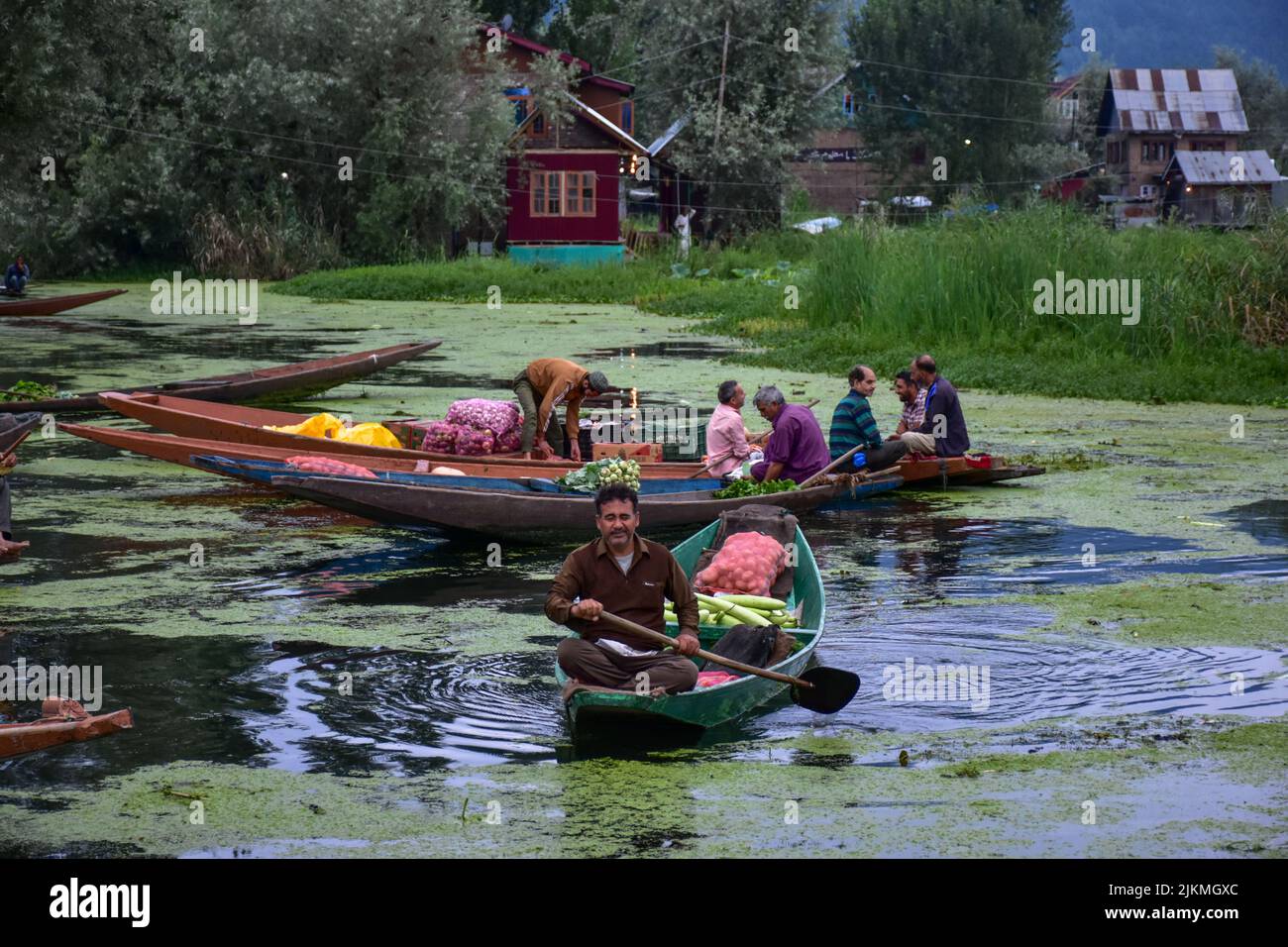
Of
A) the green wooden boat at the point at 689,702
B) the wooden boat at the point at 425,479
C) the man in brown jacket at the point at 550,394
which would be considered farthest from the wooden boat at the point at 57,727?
the man in brown jacket at the point at 550,394

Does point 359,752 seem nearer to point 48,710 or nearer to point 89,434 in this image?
point 48,710

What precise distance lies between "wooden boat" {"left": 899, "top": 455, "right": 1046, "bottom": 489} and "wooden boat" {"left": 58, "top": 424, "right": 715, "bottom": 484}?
1.85 m

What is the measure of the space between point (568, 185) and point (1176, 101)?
27.5 m

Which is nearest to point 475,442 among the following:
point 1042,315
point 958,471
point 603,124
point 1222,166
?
point 958,471

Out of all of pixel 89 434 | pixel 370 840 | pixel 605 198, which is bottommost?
pixel 370 840

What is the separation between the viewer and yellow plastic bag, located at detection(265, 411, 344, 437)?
1380 cm

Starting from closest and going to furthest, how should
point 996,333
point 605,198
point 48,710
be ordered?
point 48,710
point 996,333
point 605,198

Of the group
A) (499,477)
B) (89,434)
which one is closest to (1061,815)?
(499,477)

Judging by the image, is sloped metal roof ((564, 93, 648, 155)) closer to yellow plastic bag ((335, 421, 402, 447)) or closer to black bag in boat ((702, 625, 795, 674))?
yellow plastic bag ((335, 421, 402, 447))

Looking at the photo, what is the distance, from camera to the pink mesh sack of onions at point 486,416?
44.0ft

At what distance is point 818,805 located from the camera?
6.34m

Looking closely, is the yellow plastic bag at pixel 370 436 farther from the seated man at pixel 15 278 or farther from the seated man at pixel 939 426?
the seated man at pixel 15 278
